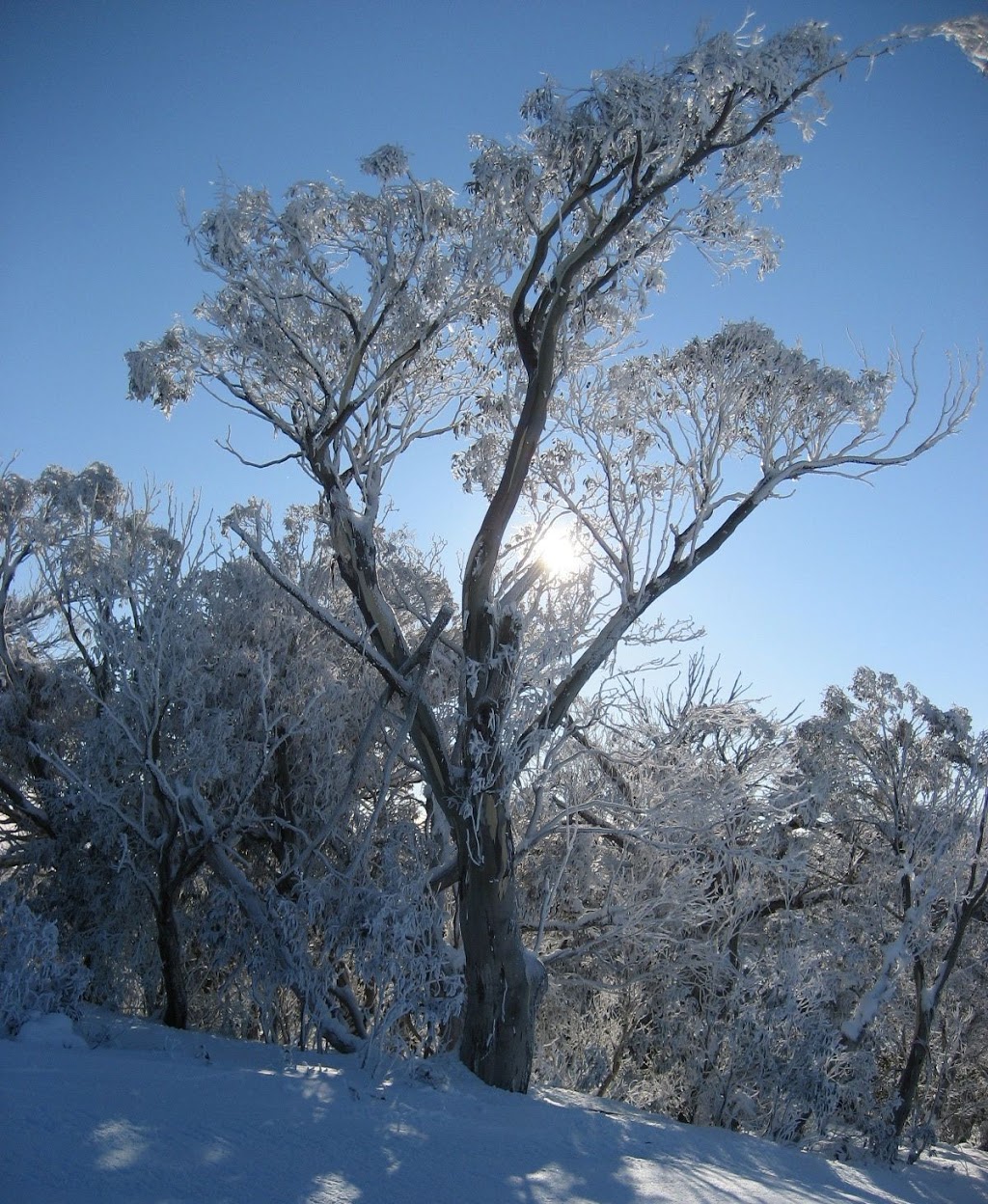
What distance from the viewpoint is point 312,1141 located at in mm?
3840

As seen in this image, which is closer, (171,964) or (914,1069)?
(171,964)

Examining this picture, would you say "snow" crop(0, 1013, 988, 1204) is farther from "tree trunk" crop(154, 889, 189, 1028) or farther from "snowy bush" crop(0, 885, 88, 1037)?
"tree trunk" crop(154, 889, 189, 1028)

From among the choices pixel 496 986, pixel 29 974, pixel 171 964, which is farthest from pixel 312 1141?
pixel 171 964

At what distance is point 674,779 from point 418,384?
531cm

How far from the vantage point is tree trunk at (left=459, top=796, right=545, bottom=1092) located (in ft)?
25.6

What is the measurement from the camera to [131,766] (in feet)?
33.0

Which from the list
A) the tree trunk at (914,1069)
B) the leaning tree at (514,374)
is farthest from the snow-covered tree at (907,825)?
the leaning tree at (514,374)

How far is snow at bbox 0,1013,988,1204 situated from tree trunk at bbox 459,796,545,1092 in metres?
1.15

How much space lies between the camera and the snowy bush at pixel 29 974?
5.22 meters

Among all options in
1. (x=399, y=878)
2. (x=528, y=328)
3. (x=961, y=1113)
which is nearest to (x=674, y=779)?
(x=399, y=878)

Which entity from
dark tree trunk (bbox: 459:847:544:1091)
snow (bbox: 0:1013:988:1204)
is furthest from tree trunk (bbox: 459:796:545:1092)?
snow (bbox: 0:1013:988:1204)

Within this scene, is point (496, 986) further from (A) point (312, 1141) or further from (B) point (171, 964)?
(A) point (312, 1141)

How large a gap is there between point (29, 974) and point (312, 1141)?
107 inches

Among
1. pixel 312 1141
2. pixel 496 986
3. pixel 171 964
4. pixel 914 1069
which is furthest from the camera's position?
pixel 914 1069
